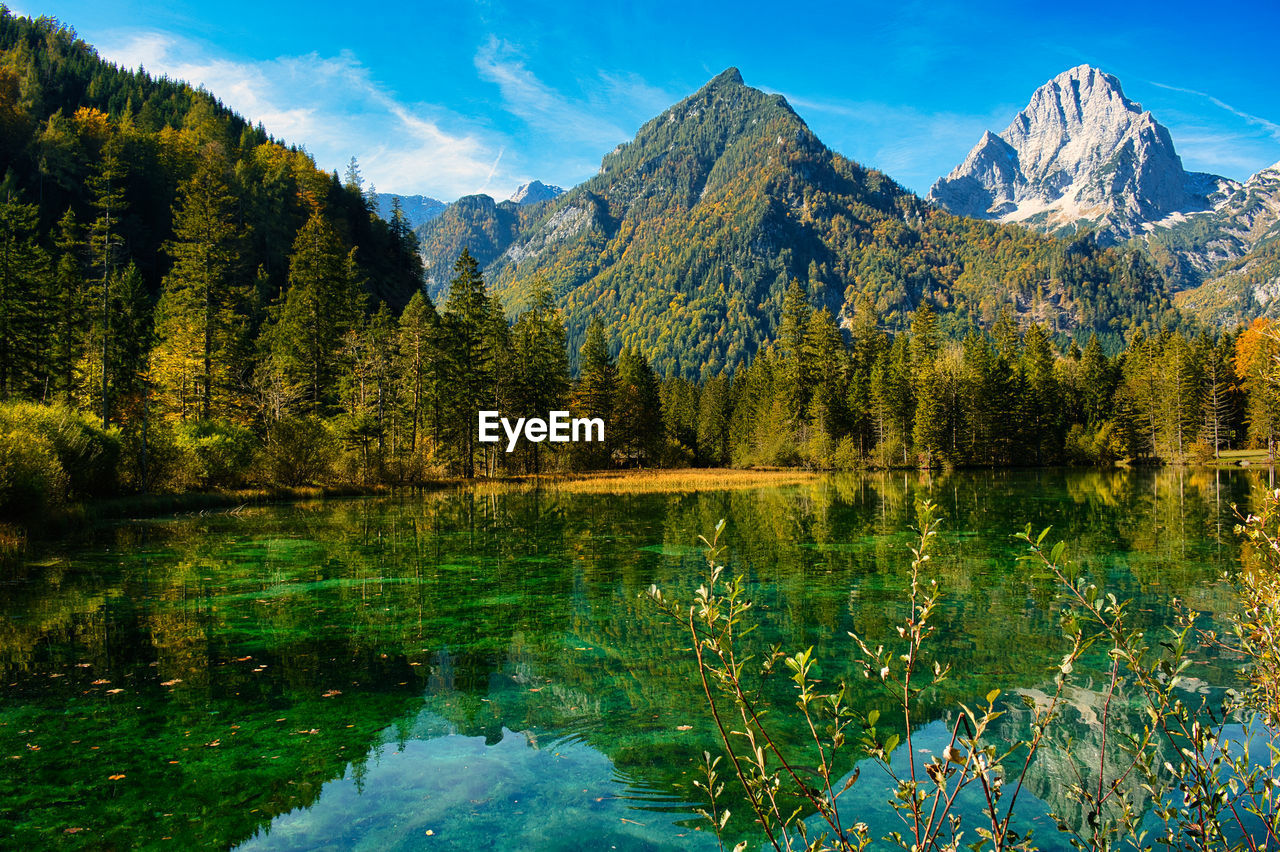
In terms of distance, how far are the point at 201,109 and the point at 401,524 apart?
91.5m

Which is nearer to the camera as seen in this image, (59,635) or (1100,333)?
(59,635)

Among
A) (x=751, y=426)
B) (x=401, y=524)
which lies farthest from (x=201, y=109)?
(x=401, y=524)

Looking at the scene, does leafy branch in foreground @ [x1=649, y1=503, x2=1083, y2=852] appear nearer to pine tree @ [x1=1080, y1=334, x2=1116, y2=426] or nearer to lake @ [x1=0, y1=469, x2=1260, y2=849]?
lake @ [x1=0, y1=469, x2=1260, y2=849]

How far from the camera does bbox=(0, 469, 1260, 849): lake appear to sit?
5055 mm

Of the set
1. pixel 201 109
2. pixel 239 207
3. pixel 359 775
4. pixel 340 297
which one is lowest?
pixel 359 775

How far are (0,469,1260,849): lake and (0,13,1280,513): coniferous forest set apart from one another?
1054cm

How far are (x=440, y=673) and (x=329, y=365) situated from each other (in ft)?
147

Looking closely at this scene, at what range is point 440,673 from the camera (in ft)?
26.6

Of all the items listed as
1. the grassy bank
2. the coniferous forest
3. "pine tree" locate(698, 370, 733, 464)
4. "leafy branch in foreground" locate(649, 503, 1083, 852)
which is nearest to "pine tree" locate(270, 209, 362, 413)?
the coniferous forest

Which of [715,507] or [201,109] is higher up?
[201,109]

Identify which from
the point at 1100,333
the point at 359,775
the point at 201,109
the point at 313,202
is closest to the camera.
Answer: the point at 359,775

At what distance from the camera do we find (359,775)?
18.6 feet

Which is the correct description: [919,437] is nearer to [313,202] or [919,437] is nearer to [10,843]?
[10,843]

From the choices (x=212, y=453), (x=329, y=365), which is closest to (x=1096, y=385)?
(x=329, y=365)
